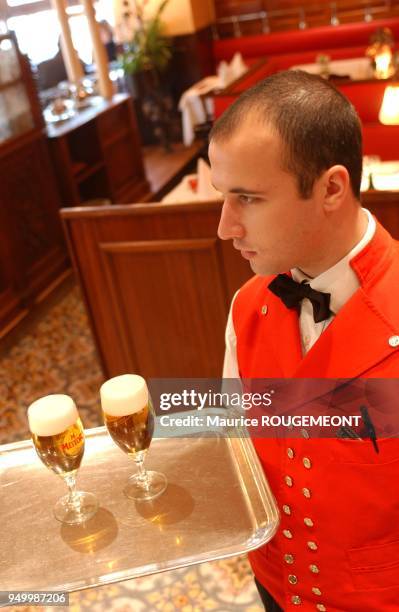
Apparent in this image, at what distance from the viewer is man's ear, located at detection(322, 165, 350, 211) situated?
1055 millimetres

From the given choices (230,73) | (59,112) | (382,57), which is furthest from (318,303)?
(230,73)

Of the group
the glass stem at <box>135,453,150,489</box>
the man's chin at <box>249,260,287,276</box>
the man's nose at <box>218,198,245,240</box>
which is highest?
the man's nose at <box>218,198,245,240</box>

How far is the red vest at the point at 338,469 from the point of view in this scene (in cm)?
112

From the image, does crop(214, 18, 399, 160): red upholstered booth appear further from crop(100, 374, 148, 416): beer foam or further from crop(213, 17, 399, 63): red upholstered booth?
crop(100, 374, 148, 416): beer foam

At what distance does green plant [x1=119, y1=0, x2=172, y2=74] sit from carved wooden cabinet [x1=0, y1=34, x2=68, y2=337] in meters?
3.71

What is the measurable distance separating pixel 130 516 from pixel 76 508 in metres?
0.10

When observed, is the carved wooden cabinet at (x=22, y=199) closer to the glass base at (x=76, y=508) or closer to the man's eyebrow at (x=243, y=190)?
the glass base at (x=76, y=508)

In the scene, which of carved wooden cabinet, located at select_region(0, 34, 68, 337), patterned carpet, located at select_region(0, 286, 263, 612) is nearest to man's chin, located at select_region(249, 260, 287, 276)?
patterned carpet, located at select_region(0, 286, 263, 612)

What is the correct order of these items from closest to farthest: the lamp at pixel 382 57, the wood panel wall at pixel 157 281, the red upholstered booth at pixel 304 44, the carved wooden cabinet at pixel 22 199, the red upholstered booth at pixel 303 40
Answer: the wood panel wall at pixel 157 281 → the carved wooden cabinet at pixel 22 199 → the lamp at pixel 382 57 → the red upholstered booth at pixel 304 44 → the red upholstered booth at pixel 303 40

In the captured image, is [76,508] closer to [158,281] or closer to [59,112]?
[158,281]

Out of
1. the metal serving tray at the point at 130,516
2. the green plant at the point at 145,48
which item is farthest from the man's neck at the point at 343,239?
the green plant at the point at 145,48

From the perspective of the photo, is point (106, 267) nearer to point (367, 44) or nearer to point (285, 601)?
point (285, 601)

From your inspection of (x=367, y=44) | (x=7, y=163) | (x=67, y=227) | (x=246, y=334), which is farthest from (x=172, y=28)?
(x=246, y=334)

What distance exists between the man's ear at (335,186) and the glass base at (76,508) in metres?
0.65
